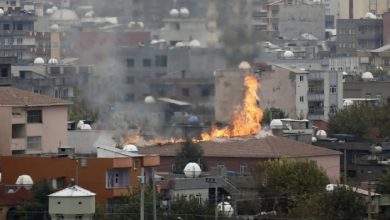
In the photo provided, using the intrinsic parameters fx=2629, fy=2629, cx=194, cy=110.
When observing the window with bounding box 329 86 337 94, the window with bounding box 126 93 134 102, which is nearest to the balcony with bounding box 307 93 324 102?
the window with bounding box 329 86 337 94

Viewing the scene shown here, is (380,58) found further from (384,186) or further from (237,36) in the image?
(384,186)

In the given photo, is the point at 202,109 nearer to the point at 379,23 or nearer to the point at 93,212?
the point at 93,212

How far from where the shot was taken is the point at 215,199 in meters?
64.8

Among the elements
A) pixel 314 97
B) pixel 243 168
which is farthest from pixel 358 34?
pixel 243 168

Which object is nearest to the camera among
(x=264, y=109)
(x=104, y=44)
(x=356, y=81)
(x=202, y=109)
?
(x=202, y=109)

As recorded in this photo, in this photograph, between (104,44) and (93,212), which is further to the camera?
(104,44)

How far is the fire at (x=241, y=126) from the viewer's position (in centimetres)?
7875

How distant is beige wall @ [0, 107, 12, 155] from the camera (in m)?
70.2

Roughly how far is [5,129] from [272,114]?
957 inches

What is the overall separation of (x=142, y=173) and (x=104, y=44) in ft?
126

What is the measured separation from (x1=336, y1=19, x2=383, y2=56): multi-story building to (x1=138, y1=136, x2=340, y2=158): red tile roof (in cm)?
7052

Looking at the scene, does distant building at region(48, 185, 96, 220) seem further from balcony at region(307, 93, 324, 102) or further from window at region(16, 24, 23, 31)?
window at region(16, 24, 23, 31)

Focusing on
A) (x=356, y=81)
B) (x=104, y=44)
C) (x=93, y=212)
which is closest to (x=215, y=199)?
(x=93, y=212)

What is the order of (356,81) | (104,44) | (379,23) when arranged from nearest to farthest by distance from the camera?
(104,44) < (356,81) < (379,23)
